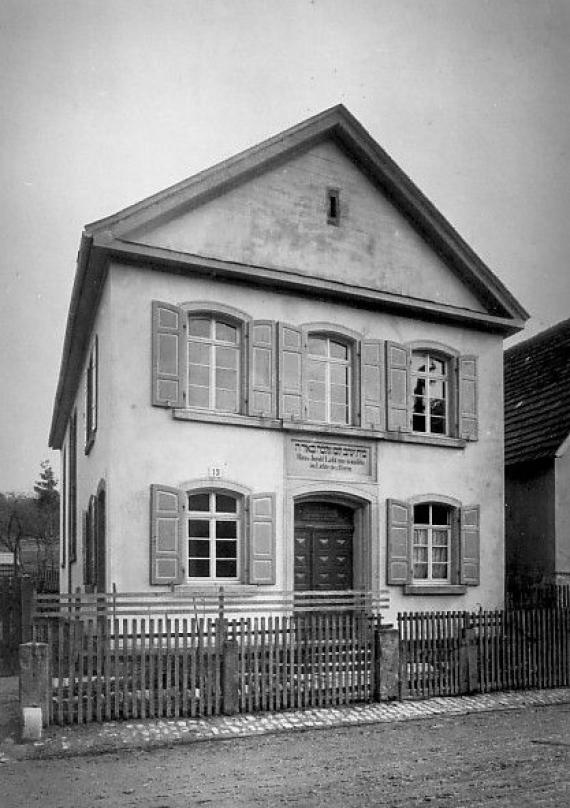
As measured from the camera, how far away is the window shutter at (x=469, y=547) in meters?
17.2

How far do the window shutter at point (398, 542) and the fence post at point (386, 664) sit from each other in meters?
3.68

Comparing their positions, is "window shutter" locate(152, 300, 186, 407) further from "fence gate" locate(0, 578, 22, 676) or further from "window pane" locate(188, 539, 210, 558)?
"fence gate" locate(0, 578, 22, 676)

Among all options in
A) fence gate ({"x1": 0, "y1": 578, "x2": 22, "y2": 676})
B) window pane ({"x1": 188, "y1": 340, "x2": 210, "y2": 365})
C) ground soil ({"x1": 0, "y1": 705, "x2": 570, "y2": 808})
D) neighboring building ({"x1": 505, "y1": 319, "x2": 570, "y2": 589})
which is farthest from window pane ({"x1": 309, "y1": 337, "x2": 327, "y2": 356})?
ground soil ({"x1": 0, "y1": 705, "x2": 570, "y2": 808})

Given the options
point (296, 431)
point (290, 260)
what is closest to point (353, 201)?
point (290, 260)

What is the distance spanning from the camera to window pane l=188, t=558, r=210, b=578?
1468 centimetres

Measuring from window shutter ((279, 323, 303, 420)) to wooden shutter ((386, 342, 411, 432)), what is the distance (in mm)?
1799

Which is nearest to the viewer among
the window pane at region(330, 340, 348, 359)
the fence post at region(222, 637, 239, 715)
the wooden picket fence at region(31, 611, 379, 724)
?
the wooden picket fence at region(31, 611, 379, 724)

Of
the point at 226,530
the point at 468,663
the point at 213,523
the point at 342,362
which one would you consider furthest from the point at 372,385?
the point at 468,663

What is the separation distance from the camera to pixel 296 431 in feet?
51.5

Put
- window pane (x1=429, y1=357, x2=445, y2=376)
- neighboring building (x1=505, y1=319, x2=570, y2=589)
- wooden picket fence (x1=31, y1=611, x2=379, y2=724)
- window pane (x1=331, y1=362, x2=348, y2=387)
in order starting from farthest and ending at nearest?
neighboring building (x1=505, y1=319, x2=570, y2=589), window pane (x1=429, y1=357, x2=445, y2=376), window pane (x1=331, y1=362, x2=348, y2=387), wooden picket fence (x1=31, y1=611, x2=379, y2=724)

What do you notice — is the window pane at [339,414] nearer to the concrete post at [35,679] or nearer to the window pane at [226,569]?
the window pane at [226,569]

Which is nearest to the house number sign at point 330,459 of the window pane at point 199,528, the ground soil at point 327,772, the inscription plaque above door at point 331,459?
the inscription plaque above door at point 331,459

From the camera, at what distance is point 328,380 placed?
16406mm

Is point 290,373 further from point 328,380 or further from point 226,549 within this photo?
point 226,549
